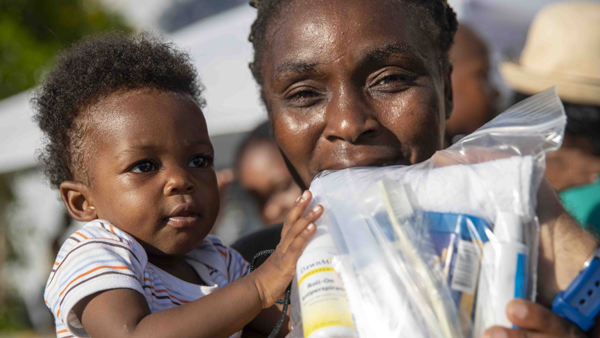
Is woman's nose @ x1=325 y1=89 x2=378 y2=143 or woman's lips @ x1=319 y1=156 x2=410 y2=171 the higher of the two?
woman's nose @ x1=325 y1=89 x2=378 y2=143

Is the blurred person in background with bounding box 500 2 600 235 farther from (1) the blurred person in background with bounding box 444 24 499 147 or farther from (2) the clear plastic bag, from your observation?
(2) the clear plastic bag

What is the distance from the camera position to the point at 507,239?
1.14 meters

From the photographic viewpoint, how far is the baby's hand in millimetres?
1383

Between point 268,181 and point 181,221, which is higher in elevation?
point 181,221

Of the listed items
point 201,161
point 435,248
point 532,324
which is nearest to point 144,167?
point 201,161

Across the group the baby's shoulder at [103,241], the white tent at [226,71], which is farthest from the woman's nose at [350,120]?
the white tent at [226,71]

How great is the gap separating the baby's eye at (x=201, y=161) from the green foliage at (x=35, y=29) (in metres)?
8.54

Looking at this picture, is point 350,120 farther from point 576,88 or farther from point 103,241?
point 576,88

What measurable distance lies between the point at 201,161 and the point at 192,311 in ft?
2.53

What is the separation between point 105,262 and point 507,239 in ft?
4.08

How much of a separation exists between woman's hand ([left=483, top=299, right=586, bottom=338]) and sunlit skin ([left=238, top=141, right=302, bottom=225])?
12.8 feet

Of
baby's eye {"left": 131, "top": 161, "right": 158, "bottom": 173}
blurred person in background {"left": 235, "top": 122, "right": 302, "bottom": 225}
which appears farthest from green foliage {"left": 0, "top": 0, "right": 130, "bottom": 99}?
baby's eye {"left": 131, "top": 161, "right": 158, "bottom": 173}

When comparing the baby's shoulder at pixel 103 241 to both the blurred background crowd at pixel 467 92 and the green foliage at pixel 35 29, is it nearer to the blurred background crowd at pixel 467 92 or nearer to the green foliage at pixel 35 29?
the blurred background crowd at pixel 467 92

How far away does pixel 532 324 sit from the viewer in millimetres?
1103
